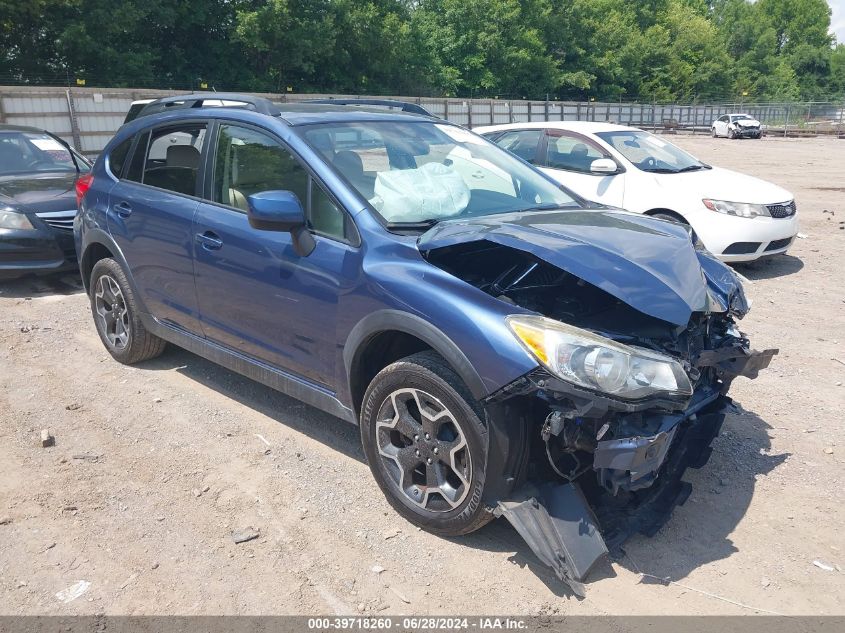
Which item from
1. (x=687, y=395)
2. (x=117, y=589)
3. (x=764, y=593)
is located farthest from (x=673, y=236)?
(x=117, y=589)

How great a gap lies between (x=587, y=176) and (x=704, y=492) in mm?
5623

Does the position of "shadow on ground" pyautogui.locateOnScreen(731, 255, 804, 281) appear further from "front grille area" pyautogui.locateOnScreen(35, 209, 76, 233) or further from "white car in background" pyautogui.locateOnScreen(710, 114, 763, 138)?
"white car in background" pyautogui.locateOnScreen(710, 114, 763, 138)

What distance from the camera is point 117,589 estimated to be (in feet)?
9.66

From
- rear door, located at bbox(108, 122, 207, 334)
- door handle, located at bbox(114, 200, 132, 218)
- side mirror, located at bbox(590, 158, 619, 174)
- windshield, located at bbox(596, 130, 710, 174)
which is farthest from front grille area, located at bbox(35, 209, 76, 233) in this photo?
windshield, located at bbox(596, 130, 710, 174)

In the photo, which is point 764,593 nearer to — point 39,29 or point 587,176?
point 587,176

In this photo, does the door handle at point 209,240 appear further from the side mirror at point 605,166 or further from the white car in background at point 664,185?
the side mirror at point 605,166

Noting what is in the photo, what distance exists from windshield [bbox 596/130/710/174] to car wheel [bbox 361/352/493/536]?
6245mm

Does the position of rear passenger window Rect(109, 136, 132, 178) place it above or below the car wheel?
above

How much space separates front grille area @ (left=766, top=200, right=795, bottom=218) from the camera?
26.8 feet

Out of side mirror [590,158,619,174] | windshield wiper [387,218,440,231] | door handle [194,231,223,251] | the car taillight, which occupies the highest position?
windshield wiper [387,218,440,231]

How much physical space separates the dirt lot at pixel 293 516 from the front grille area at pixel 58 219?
254 cm

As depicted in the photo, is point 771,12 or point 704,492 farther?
point 771,12

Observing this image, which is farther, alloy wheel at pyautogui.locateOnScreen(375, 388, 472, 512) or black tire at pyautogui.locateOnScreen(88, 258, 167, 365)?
black tire at pyautogui.locateOnScreen(88, 258, 167, 365)

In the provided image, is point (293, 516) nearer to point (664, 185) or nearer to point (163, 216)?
point (163, 216)
